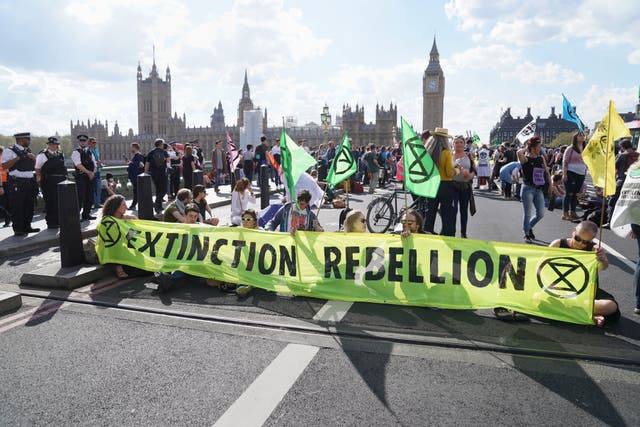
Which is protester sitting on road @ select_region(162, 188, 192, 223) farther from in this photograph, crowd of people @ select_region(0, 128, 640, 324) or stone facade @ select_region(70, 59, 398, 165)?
stone facade @ select_region(70, 59, 398, 165)

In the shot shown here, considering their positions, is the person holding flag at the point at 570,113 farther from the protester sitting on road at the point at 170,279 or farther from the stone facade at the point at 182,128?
the stone facade at the point at 182,128

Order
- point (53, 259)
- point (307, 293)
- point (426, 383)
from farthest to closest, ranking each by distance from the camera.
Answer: point (53, 259)
point (307, 293)
point (426, 383)

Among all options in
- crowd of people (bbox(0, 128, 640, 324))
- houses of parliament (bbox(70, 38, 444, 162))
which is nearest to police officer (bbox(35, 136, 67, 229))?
crowd of people (bbox(0, 128, 640, 324))

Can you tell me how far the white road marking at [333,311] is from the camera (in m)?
5.37

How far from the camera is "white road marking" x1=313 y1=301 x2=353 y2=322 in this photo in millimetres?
5371

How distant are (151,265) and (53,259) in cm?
272

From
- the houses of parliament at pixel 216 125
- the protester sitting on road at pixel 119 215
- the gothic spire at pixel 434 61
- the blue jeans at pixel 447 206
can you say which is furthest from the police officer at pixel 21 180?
the gothic spire at pixel 434 61

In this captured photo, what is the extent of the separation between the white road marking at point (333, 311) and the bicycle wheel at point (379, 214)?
16.5 feet

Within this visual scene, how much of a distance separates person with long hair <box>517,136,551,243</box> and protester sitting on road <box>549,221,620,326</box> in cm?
416

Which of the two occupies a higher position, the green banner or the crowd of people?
the crowd of people

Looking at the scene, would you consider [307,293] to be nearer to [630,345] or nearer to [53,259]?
[630,345]

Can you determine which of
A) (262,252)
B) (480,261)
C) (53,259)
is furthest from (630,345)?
(53,259)

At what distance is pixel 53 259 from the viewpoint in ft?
27.3

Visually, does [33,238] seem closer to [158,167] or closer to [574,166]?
[158,167]
